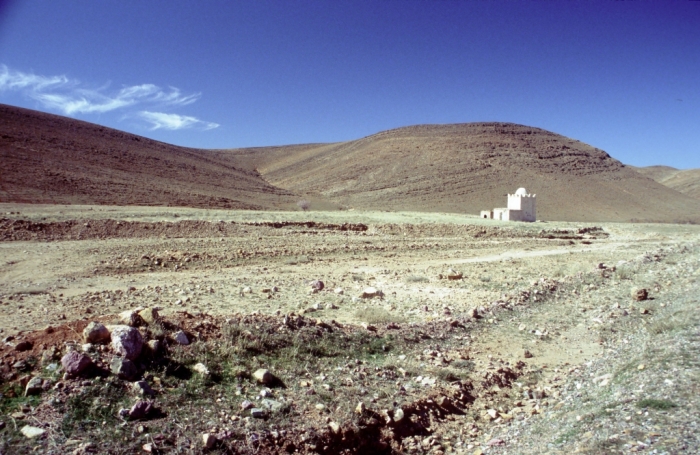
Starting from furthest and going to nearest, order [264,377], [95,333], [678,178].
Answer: [678,178], [264,377], [95,333]

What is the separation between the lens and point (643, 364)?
6.04m

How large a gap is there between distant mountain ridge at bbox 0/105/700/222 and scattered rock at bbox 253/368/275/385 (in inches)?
1438

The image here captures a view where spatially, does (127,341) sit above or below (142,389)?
above

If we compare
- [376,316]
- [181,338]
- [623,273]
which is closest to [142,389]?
[181,338]

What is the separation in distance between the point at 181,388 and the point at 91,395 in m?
0.79

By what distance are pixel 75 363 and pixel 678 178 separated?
6113 inches

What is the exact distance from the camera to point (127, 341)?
194 inches

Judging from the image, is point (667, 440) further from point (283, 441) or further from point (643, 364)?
point (283, 441)

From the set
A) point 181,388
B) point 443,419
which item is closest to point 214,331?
point 181,388

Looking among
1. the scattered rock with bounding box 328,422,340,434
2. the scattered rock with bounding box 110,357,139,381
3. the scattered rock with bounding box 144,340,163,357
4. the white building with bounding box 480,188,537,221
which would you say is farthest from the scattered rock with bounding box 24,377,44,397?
the white building with bounding box 480,188,537,221

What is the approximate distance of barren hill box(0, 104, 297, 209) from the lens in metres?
41.5

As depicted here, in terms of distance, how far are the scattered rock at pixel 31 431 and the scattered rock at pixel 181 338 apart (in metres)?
1.69

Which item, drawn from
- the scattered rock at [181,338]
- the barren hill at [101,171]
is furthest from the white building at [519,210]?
the scattered rock at [181,338]

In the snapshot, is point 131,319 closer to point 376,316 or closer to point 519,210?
point 376,316
